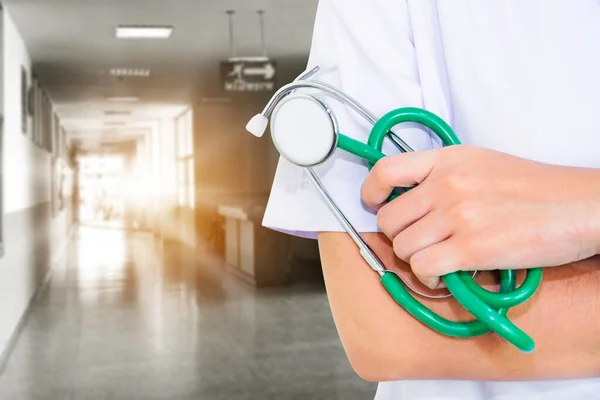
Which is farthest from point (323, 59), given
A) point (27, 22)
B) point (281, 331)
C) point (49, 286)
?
point (49, 286)

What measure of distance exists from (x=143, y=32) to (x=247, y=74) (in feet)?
4.90

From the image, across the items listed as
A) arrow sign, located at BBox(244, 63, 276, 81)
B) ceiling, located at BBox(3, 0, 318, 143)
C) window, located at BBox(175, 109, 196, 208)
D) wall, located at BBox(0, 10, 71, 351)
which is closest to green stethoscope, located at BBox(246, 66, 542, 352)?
wall, located at BBox(0, 10, 71, 351)

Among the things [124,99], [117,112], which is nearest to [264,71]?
[124,99]

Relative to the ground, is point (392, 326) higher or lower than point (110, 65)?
lower

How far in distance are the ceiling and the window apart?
1.77m

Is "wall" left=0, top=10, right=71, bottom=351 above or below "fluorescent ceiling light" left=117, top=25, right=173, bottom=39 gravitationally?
below

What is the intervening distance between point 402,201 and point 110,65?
9717mm

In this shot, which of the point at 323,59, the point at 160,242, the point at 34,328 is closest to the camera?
the point at 323,59

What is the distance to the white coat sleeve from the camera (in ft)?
1.97

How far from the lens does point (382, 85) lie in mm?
607

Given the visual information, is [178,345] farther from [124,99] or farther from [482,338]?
[124,99]

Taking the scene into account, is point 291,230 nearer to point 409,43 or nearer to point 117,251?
point 409,43

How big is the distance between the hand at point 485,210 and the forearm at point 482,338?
0.05 metres

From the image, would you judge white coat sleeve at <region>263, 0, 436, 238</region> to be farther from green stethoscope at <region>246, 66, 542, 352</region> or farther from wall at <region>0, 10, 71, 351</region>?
wall at <region>0, 10, 71, 351</region>
